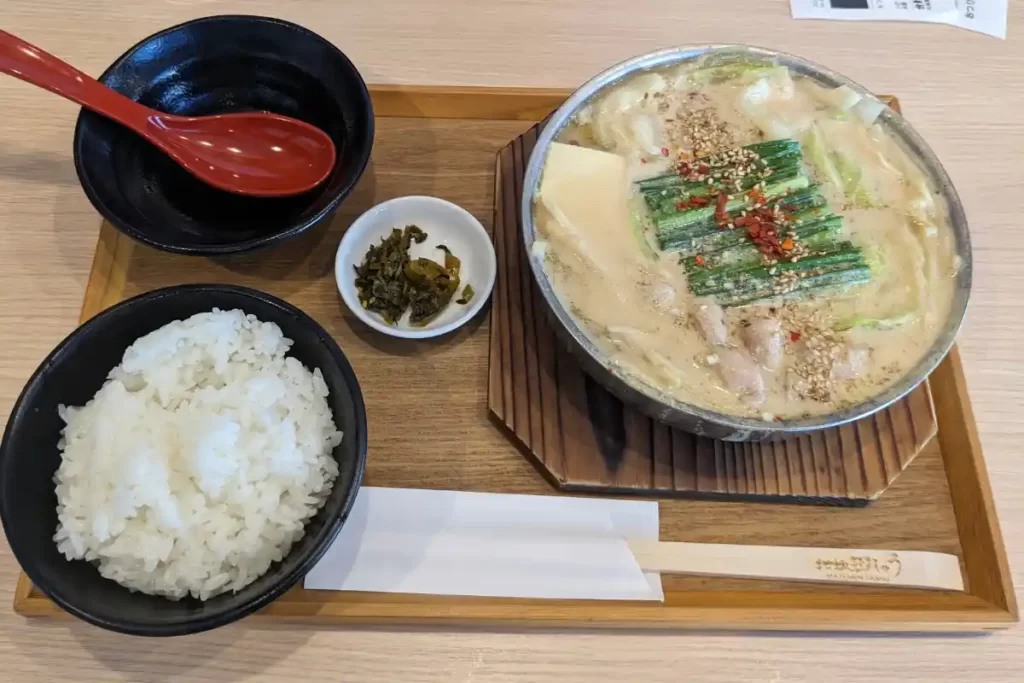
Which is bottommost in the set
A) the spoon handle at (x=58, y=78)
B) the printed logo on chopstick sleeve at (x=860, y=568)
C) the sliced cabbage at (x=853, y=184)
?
the printed logo on chopstick sleeve at (x=860, y=568)

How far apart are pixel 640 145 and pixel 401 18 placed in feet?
A: 3.07

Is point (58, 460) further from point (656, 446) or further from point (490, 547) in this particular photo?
point (656, 446)

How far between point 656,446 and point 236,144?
1264 millimetres

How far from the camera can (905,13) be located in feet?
7.17

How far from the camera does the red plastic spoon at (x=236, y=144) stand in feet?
5.27

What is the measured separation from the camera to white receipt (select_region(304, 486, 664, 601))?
55.5 inches

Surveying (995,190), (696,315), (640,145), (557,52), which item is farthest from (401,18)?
(995,190)

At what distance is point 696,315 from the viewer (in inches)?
59.3

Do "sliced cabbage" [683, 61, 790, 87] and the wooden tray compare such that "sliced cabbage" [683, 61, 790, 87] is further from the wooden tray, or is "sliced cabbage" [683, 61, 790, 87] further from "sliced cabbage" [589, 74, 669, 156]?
the wooden tray

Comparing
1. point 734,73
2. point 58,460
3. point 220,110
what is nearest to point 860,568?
point 734,73

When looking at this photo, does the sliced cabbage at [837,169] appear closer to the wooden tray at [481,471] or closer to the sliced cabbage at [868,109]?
the sliced cabbage at [868,109]

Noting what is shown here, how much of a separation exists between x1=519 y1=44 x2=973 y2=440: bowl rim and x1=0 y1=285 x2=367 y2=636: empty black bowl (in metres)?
0.48

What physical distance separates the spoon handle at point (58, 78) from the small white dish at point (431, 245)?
584 millimetres

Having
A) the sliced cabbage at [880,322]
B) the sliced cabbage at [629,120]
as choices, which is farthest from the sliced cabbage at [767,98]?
the sliced cabbage at [880,322]
